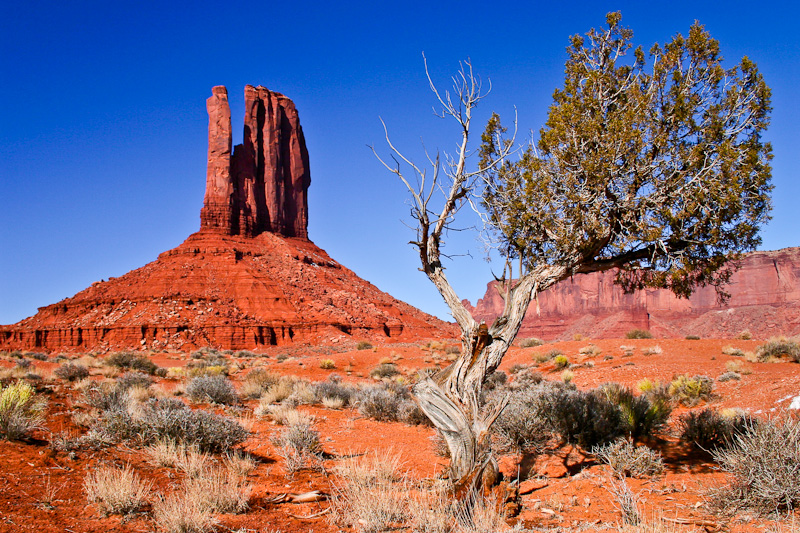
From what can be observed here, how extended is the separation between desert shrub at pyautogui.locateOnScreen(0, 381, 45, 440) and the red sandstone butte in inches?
1597

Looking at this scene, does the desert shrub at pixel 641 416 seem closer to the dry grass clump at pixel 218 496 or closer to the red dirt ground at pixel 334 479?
the red dirt ground at pixel 334 479

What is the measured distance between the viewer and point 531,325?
328ft

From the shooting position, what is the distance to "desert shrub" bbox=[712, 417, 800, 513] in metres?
4.60

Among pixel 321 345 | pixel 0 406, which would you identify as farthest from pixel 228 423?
pixel 321 345

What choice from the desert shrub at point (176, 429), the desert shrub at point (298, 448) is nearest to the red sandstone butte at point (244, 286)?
the desert shrub at point (176, 429)

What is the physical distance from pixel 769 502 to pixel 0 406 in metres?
9.03

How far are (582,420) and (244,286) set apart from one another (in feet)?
168

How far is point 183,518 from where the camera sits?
13.5 feet

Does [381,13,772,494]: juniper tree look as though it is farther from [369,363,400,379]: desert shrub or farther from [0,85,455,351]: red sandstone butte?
[0,85,455,351]: red sandstone butte

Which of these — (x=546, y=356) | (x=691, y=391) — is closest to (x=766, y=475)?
(x=691, y=391)

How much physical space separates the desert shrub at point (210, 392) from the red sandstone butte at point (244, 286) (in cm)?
3589

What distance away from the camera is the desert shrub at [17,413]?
6.38 meters

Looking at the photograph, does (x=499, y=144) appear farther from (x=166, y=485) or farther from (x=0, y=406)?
(x=0, y=406)

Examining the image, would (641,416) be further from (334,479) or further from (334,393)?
(334,393)
